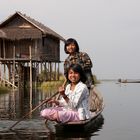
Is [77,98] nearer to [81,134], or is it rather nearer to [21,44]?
[81,134]

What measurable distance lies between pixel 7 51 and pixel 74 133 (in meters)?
28.2

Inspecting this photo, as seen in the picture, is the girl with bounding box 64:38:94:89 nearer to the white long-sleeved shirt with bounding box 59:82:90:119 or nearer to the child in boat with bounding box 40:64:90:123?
the child in boat with bounding box 40:64:90:123

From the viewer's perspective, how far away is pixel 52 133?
1033 centimetres

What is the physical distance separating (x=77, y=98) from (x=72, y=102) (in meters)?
0.15

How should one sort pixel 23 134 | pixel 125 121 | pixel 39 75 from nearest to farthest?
1. pixel 23 134
2. pixel 125 121
3. pixel 39 75

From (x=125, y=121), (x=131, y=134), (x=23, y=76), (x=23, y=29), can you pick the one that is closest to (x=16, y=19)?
(x=23, y=29)

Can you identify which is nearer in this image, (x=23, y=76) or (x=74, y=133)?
(x=74, y=133)

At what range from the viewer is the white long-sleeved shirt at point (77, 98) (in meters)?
10.2

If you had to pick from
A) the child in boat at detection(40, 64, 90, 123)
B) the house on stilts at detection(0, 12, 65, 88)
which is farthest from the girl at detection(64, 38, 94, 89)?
the house on stilts at detection(0, 12, 65, 88)

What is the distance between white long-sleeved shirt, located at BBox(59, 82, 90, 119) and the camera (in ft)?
33.5

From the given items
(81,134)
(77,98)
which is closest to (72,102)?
(77,98)

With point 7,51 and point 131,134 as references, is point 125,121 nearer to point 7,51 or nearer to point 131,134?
point 131,134

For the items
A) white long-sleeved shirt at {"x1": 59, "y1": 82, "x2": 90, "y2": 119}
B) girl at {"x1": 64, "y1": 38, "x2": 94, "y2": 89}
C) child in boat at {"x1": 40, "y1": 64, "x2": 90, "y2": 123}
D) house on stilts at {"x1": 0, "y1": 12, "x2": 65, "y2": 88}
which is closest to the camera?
child in boat at {"x1": 40, "y1": 64, "x2": 90, "y2": 123}

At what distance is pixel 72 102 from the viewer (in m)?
10.3
